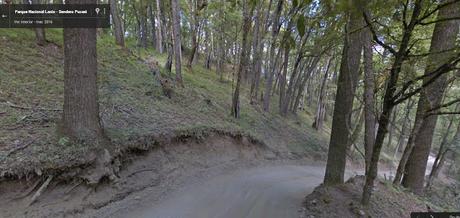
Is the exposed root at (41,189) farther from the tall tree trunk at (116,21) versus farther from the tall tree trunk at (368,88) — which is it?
the tall tree trunk at (116,21)

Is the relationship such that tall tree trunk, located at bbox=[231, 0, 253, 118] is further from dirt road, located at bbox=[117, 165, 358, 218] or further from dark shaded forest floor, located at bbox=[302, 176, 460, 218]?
dark shaded forest floor, located at bbox=[302, 176, 460, 218]

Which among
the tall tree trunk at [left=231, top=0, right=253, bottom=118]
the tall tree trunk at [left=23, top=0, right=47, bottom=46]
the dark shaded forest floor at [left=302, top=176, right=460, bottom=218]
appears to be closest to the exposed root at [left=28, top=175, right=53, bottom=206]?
the dark shaded forest floor at [left=302, top=176, right=460, bottom=218]

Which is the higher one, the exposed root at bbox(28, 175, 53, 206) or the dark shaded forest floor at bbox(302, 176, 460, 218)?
the exposed root at bbox(28, 175, 53, 206)

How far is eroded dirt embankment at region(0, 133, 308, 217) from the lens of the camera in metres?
3.92

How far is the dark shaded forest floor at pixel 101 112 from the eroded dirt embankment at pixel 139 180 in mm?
210

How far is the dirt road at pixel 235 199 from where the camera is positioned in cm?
490

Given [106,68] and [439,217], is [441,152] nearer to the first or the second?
[439,217]

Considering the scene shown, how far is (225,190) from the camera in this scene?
625 cm

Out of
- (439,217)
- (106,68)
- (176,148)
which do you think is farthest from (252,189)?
(106,68)

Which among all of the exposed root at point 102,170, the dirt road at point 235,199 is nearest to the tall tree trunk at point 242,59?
the dirt road at point 235,199

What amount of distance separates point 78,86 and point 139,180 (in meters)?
2.20

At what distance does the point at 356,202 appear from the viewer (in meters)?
5.04

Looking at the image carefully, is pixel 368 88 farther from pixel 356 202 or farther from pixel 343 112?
pixel 356 202

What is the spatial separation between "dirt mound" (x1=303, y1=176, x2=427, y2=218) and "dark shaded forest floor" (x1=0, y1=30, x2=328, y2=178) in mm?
3902
